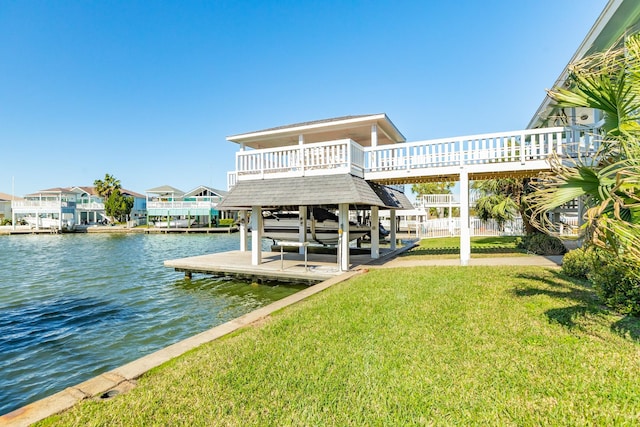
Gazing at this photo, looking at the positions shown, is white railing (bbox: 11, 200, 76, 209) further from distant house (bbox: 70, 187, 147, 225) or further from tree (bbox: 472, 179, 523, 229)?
tree (bbox: 472, 179, 523, 229)

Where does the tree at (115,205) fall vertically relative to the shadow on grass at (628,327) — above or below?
above

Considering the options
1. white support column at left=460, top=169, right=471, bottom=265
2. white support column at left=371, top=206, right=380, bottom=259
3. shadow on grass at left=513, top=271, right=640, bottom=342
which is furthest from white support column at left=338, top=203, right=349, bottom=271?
shadow on grass at left=513, top=271, right=640, bottom=342

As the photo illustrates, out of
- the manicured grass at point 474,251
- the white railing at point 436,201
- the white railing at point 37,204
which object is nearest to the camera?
the manicured grass at point 474,251

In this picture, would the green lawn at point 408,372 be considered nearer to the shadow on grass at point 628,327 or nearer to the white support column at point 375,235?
the shadow on grass at point 628,327

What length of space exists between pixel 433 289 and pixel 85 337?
25.1ft

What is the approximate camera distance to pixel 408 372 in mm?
3271

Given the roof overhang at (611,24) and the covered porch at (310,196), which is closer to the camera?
the roof overhang at (611,24)

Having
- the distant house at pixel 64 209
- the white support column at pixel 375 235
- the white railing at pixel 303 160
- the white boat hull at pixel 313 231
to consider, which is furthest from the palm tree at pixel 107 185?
the white support column at pixel 375 235

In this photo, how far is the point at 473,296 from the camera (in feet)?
19.9

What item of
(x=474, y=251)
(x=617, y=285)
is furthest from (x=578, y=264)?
(x=474, y=251)

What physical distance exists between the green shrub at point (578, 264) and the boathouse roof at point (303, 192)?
209 inches

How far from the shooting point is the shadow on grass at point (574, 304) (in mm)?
4223

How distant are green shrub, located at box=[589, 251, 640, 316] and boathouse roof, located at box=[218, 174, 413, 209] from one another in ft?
18.0

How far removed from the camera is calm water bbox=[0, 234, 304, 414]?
5.20 meters
